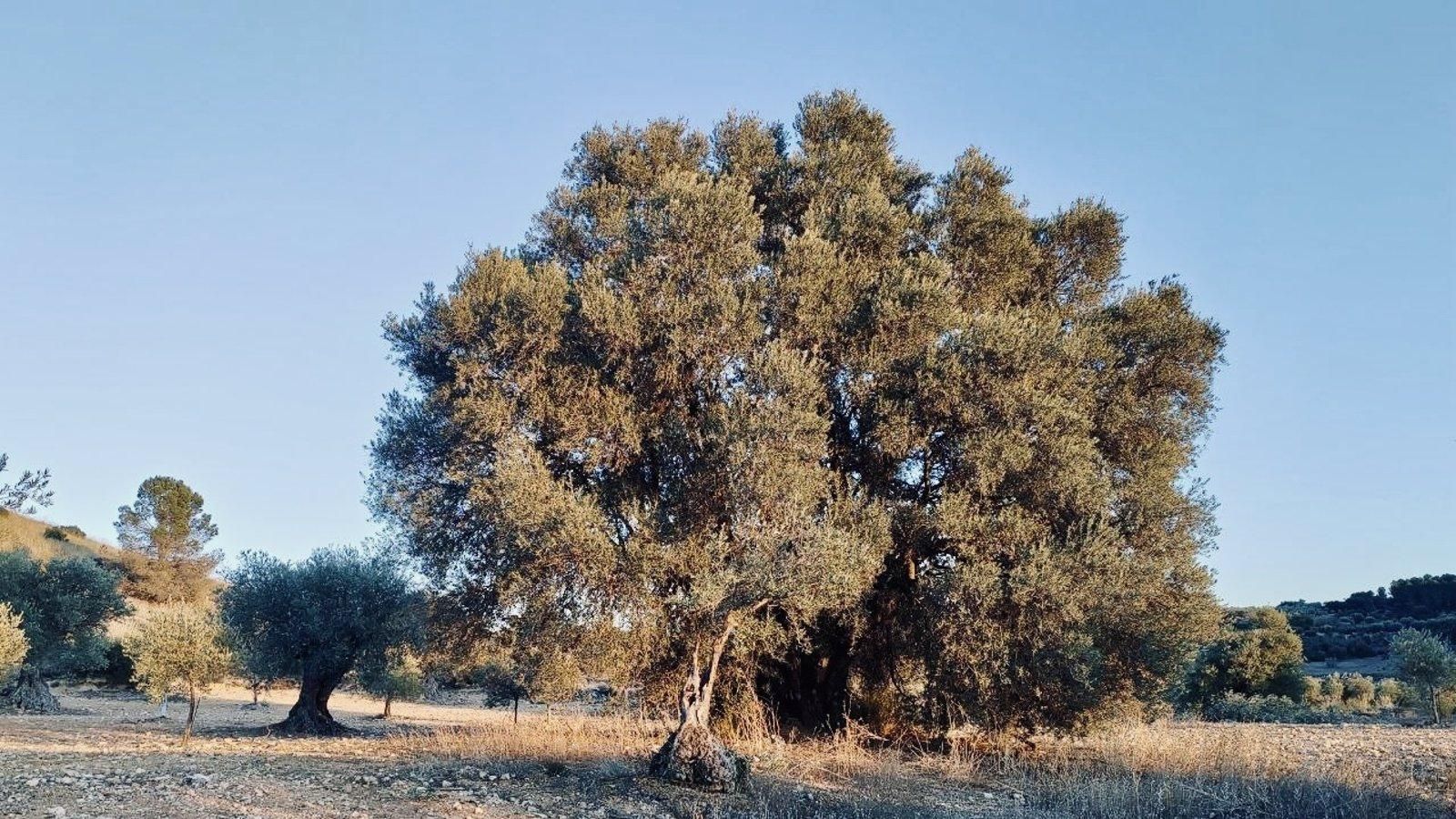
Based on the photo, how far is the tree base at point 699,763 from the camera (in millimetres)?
12297

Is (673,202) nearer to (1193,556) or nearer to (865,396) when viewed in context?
(865,396)

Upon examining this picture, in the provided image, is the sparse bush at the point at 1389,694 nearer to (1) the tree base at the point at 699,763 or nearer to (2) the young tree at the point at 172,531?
(1) the tree base at the point at 699,763

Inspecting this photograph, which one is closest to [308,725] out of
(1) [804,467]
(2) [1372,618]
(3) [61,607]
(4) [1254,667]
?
(3) [61,607]

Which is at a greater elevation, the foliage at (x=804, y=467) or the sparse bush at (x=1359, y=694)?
the foliage at (x=804, y=467)

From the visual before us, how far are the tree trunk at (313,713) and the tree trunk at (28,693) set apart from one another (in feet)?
32.4

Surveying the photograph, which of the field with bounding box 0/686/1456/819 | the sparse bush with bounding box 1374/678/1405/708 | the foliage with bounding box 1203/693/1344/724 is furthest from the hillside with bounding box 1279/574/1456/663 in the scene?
the field with bounding box 0/686/1456/819

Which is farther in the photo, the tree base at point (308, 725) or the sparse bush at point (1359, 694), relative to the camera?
the sparse bush at point (1359, 694)

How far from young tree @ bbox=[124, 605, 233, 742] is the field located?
124 cm

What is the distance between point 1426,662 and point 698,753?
944 inches

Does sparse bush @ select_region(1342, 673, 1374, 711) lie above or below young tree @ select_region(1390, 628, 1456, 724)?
below

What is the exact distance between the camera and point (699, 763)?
12430 millimetres

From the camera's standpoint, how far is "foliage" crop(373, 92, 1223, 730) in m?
13.3

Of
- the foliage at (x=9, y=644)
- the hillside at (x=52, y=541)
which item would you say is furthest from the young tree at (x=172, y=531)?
the foliage at (x=9, y=644)

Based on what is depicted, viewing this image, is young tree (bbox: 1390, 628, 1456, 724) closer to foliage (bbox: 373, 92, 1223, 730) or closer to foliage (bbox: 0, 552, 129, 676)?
foliage (bbox: 373, 92, 1223, 730)
